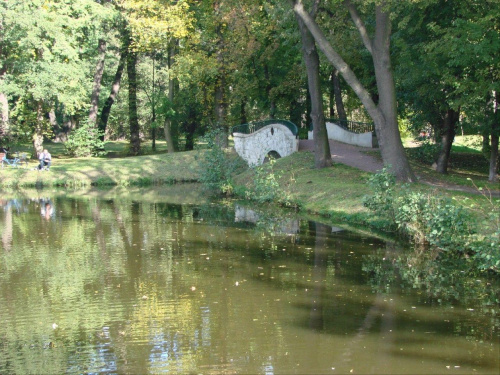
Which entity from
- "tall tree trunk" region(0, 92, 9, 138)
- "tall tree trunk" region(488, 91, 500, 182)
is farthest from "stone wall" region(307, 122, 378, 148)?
"tall tree trunk" region(0, 92, 9, 138)

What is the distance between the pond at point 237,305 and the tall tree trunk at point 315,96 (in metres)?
8.21

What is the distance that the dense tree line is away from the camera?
19.9m

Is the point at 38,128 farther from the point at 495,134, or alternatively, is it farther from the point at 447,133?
the point at 495,134

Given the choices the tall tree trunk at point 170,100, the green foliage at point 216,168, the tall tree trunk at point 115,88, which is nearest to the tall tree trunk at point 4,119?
the tall tree trunk at point 115,88

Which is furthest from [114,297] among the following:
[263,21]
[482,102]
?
[263,21]

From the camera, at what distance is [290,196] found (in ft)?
73.4

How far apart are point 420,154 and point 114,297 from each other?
72.7 ft

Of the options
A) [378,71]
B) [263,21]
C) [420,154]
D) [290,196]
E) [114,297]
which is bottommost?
[114,297]

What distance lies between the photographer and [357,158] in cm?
2766

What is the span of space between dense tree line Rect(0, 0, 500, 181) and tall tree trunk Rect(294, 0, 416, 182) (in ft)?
0.11

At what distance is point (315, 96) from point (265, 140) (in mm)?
8193

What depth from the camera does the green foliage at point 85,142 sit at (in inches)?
1522

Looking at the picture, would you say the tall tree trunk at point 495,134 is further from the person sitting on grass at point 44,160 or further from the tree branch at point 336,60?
the person sitting on grass at point 44,160

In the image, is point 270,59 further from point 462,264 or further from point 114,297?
point 114,297
